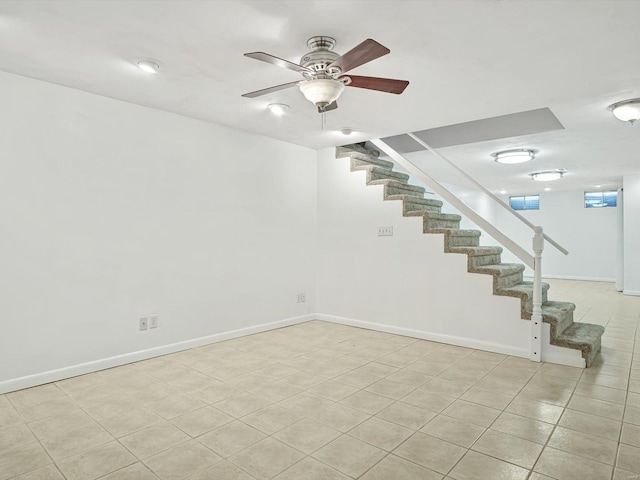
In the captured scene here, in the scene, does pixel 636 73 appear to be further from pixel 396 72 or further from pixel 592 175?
pixel 592 175

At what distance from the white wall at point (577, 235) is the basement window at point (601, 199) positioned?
0.10 m

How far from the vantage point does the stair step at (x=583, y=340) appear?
10.8 ft

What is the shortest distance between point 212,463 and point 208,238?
8.09 ft

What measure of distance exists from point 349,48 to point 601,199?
9.75 m

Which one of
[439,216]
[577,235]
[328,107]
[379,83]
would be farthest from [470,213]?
[577,235]

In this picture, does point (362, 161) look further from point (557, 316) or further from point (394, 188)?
point (557, 316)

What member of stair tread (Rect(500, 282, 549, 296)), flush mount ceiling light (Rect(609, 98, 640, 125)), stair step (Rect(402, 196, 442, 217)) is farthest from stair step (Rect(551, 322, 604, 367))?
flush mount ceiling light (Rect(609, 98, 640, 125))

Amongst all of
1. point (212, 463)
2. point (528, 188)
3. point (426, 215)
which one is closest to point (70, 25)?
point (212, 463)

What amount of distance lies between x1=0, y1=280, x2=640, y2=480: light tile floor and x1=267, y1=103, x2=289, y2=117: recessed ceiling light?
91.6 inches

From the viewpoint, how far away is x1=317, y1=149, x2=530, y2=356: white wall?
3863 millimetres

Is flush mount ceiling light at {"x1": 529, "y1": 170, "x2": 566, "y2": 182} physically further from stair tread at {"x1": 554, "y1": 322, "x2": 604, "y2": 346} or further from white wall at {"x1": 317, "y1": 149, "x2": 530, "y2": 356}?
white wall at {"x1": 317, "y1": 149, "x2": 530, "y2": 356}

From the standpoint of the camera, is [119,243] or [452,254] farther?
[452,254]

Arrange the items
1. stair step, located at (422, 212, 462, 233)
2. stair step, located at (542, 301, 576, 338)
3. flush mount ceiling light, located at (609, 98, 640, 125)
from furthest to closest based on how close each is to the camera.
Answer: stair step, located at (422, 212, 462, 233) → stair step, located at (542, 301, 576, 338) → flush mount ceiling light, located at (609, 98, 640, 125)

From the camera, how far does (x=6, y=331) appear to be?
277cm
